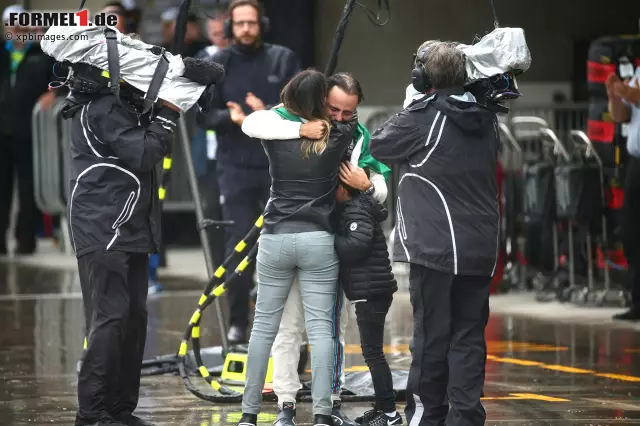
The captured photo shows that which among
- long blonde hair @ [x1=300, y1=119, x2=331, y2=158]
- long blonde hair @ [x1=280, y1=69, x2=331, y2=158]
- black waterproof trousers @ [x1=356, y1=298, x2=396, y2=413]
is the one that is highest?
long blonde hair @ [x1=280, y1=69, x2=331, y2=158]

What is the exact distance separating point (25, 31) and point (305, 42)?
168 inches

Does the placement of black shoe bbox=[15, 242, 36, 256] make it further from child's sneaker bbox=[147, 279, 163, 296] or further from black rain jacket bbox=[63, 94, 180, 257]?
black rain jacket bbox=[63, 94, 180, 257]

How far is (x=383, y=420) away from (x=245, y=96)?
10.7 feet

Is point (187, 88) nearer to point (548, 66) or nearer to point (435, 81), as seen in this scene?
Answer: point (435, 81)

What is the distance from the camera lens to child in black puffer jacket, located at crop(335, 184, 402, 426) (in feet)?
23.4

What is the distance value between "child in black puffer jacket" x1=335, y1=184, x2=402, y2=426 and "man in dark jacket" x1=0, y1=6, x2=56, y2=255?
11.6 meters

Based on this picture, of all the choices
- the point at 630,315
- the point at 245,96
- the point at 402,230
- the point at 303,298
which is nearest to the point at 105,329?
the point at 303,298

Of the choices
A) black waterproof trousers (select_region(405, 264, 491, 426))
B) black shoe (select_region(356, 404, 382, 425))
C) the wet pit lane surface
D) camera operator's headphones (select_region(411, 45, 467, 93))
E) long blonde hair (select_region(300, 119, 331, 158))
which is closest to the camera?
black waterproof trousers (select_region(405, 264, 491, 426))

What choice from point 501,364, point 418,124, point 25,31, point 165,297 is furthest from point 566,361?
point 25,31

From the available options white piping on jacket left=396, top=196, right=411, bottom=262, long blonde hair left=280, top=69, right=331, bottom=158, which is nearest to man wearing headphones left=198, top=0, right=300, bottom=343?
long blonde hair left=280, top=69, right=331, bottom=158

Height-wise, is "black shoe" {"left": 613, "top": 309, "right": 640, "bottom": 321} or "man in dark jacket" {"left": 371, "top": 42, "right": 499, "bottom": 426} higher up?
"man in dark jacket" {"left": 371, "top": 42, "right": 499, "bottom": 426}

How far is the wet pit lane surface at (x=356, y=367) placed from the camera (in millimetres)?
7840

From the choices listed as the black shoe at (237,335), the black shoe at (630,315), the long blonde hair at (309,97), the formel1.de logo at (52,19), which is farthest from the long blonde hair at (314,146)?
the black shoe at (630,315)

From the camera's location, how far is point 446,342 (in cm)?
678
